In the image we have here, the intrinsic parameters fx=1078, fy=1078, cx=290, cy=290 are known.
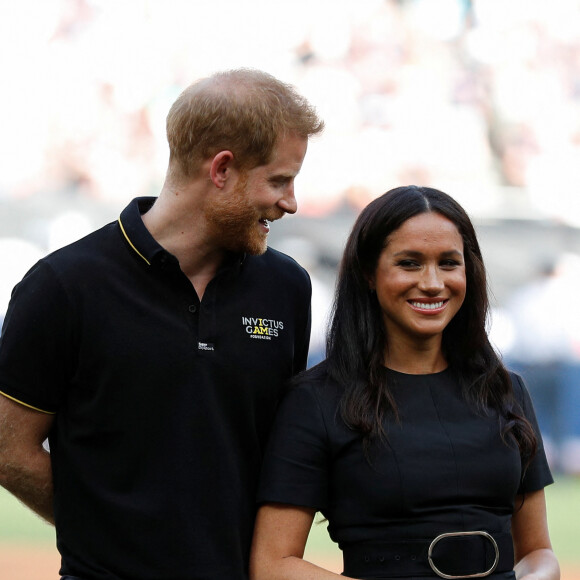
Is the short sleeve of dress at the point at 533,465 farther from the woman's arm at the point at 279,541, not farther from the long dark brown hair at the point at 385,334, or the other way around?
the woman's arm at the point at 279,541

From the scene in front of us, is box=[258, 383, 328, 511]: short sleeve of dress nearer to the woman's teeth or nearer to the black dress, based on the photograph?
the black dress

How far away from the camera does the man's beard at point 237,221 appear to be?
1.96 m

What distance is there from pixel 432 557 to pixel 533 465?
0.31 metres

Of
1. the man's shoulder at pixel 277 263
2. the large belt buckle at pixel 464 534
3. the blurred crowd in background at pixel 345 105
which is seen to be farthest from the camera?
the blurred crowd in background at pixel 345 105

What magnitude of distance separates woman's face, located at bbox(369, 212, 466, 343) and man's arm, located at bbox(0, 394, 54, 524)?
0.67 metres

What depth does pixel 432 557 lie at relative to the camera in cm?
182

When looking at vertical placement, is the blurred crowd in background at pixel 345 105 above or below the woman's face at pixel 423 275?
above

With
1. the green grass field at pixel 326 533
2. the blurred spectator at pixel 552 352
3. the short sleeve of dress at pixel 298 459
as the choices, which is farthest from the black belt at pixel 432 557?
the blurred spectator at pixel 552 352

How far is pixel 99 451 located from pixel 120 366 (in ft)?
0.51

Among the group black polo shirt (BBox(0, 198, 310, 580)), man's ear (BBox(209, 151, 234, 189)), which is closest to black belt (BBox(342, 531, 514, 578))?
black polo shirt (BBox(0, 198, 310, 580))

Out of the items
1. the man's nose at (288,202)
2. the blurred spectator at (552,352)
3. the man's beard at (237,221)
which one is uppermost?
the blurred spectator at (552,352)

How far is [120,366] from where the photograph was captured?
1.88m

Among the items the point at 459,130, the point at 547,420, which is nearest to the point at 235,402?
the point at 547,420

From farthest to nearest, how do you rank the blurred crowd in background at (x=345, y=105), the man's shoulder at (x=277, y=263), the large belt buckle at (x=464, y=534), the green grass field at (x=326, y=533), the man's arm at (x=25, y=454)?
the blurred crowd in background at (x=345, y=105), the green grass field at (x=326, y=533), the man's shoulder at (x=277, y=263), the man's arm at (x=25, y=454), the large belt buckle at (x=464, y=534)
